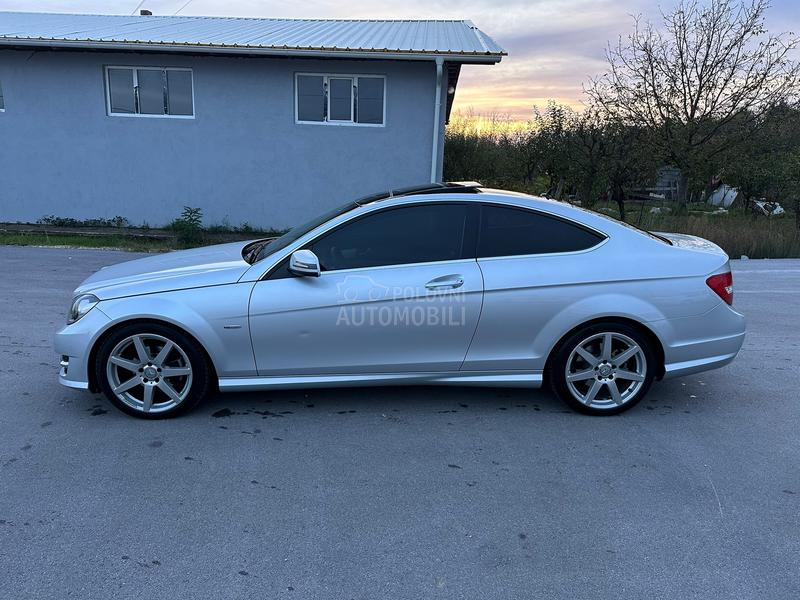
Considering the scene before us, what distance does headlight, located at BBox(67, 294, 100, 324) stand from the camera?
3.97 meters

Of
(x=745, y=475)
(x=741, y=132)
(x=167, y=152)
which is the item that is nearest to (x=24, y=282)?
(x=167, y=152)

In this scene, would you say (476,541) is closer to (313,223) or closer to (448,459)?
(448,459)

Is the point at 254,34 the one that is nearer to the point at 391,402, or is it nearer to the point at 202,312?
the point at 202,312

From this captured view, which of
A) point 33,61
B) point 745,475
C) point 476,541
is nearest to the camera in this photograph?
point 476,541

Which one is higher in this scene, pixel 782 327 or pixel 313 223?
pixel 313 223

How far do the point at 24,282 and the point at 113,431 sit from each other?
5.51 meters

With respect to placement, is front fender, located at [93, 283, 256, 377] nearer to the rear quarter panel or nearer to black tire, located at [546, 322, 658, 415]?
the rear quarter panel

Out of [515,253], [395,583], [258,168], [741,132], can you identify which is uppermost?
[741,132]

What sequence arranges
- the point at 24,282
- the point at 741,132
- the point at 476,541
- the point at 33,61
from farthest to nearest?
the point at 741,132
the point at 33,61
the point at 24,282
the point at 476,541

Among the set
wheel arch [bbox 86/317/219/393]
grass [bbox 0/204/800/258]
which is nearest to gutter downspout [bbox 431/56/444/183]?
grass [bbox 0/204/800/258]

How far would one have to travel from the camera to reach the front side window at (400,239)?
4.07 metres

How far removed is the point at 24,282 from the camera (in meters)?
8.20

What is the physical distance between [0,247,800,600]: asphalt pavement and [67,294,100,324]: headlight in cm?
69

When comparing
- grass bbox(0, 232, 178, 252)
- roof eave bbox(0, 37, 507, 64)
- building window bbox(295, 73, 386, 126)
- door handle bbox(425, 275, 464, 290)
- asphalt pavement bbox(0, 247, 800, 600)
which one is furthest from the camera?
building window bbox(295, 73, 386, 126)
